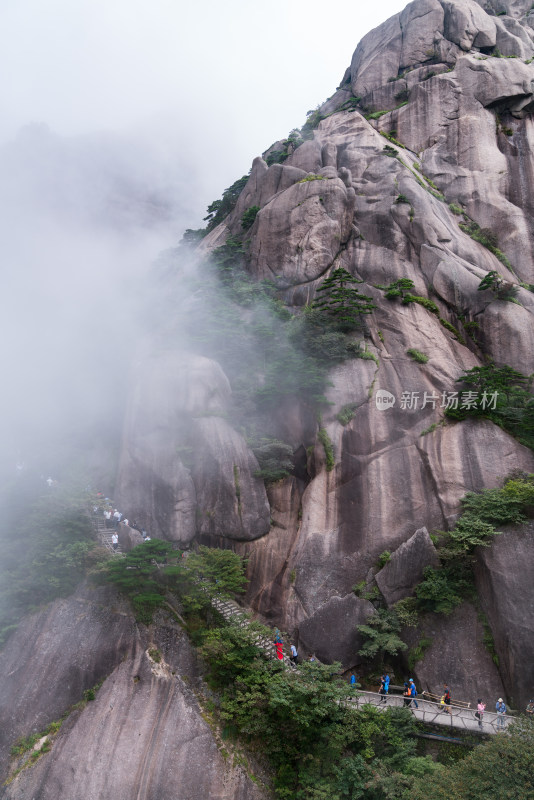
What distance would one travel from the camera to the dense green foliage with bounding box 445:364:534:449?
1988 cm

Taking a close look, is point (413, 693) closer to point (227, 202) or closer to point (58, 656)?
point (58, 656)

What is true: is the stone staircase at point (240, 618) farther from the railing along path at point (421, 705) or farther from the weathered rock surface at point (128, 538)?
the weathered rock surface at point (128, 538)

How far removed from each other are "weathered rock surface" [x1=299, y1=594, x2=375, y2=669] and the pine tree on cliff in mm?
13771

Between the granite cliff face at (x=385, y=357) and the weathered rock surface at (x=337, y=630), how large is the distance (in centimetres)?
7

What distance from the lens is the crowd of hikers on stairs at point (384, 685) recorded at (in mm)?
13586

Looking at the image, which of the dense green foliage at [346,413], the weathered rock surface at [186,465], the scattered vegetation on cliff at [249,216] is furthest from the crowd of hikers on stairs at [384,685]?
the scattered vegetation on cliff at [249,216]

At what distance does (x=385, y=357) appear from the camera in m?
24.1

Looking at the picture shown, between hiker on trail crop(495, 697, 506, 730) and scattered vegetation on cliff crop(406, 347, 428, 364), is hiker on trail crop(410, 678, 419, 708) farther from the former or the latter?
scattered vegetation on cliff crop(406, 347, 428, 364)

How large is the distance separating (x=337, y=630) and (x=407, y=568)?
338 cm

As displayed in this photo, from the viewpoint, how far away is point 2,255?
39156 millimetres

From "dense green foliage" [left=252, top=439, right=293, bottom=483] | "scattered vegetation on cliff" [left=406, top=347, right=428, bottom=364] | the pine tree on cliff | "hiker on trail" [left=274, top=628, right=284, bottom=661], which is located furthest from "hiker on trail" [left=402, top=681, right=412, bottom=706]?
the pine tree on cliff

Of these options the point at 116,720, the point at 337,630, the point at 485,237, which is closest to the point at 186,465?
the point at 337,630

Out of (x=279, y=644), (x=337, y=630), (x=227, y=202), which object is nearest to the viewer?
(x=279, y=644)

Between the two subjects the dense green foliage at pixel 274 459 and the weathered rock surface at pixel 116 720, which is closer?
the weathered rock surface at pixel 116 720
